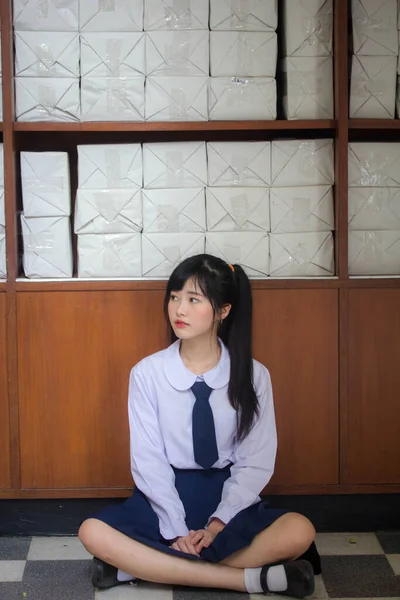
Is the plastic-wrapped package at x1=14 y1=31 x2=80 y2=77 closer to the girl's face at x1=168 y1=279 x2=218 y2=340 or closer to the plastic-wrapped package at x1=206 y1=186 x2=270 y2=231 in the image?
the plastic-wrapped package at x1=206 y1=186 x2=270 y2=231

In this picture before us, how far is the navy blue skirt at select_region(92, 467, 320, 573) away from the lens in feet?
7.03

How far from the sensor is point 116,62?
8.06ft

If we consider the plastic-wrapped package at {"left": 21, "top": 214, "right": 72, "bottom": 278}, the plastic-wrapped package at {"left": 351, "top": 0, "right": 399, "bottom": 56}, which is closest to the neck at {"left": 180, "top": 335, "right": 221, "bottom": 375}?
the plastic-wrapped package at {"left": 21, "top": 214, "right": 72, "bottom": 278}

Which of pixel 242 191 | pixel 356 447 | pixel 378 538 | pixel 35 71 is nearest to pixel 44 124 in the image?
pixel 35 71

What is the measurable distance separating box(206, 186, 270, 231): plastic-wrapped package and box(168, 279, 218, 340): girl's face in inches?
11.8

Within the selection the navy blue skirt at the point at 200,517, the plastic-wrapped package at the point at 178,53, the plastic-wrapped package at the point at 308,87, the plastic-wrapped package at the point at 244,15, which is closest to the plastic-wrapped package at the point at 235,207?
the plastic-wrapped package at the point at 308,87

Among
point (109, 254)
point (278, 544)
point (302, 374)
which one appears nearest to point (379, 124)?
point (302, 374)

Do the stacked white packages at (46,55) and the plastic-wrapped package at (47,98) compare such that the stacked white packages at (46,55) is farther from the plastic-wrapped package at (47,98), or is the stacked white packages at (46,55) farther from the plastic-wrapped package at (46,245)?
the plastic-wrapped package at (46,245)

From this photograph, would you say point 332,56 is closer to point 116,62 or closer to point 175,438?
point 116,62

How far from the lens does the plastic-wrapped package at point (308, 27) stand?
2.47 m

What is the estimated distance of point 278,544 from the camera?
216cm

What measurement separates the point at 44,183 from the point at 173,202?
404mm

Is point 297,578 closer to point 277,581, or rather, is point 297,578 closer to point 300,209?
point 277,581

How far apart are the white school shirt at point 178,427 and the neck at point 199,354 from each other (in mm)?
28
